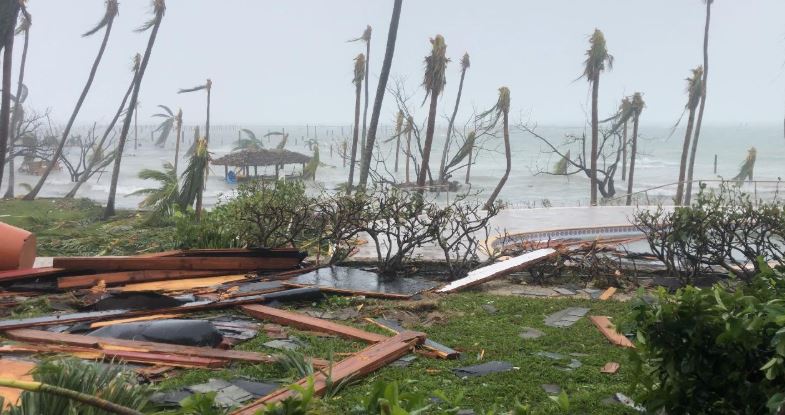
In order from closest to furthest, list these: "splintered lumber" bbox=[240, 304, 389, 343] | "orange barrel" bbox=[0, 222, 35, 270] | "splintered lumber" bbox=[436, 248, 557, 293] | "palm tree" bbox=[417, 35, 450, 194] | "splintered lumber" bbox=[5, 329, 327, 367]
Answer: "splintered lumber" bbox=[5, 329, 327, 367]
"splintered lumber" bbox=[240, 304, 389, 343]
"orange barrel" bbox=[0, 222, 35, 270]
"splintered lumber" bbox=[436, 248, 557, 293]
"palm tree" bbox=[417, 35, 450, 194]

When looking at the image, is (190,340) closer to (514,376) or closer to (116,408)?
(514,376)

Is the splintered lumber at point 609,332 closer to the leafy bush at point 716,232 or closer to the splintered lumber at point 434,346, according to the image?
the splintered lumber at point 434,346

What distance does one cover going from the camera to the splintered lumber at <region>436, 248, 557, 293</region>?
28.3ft

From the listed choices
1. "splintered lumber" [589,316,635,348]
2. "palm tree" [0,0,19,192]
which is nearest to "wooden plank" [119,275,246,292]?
"palm tree" [0,0,19,192]

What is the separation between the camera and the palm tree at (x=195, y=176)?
15.4m

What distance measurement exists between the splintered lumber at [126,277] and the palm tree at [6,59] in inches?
130

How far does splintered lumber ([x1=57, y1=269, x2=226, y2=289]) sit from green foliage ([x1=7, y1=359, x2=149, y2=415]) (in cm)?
465

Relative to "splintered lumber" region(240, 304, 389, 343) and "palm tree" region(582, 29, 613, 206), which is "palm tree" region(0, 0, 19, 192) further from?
"palm tree" region(582, 29, 613, 206)

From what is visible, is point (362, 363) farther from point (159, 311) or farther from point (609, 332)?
point (159, 311)

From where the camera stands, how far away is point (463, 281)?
8672 millimetres

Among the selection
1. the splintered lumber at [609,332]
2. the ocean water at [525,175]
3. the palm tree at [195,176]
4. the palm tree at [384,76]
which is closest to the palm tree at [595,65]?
the ocean water at [525,175]

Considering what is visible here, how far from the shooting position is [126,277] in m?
8.15

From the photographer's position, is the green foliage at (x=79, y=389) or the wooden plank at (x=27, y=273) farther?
the wooden plank at (x=27, y=273)

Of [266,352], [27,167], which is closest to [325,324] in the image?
[266,352]
